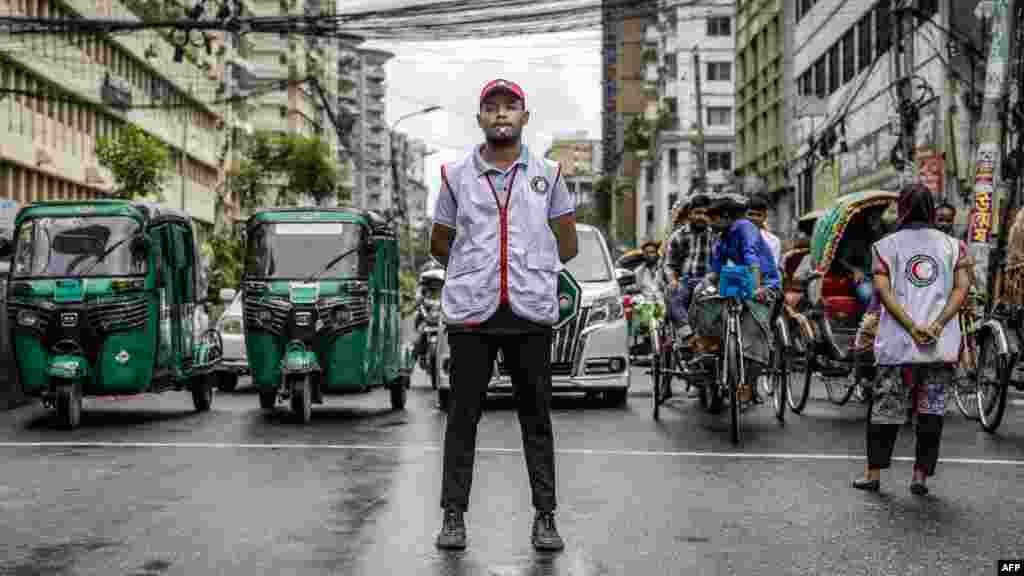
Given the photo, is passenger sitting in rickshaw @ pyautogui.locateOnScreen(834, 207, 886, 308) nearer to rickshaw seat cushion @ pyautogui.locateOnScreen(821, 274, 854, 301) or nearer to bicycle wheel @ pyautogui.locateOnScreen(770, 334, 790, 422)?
rickshaw seat cushion @ pyautogui.locateOnScreen(821, 274, 854, 301)

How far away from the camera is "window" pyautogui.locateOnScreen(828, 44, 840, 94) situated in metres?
49.2

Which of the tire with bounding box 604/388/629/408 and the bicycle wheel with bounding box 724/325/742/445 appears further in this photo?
the tire with bounding box 604/388/629/408

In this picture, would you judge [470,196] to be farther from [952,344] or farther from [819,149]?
[819,149]

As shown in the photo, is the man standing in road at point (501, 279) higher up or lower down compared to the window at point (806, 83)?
lower down

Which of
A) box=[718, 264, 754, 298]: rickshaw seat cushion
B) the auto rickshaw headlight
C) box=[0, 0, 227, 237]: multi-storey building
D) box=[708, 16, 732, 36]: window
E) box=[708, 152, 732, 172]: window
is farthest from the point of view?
box=[708, 152, 732, 172]: window

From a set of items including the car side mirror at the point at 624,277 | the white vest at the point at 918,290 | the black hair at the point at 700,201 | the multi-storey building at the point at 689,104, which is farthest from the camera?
the multi-storey building at the point at 689,104

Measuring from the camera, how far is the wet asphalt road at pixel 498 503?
691 centimetres

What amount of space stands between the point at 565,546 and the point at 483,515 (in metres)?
1.05

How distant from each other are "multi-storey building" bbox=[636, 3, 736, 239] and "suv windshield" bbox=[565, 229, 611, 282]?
3258 inches

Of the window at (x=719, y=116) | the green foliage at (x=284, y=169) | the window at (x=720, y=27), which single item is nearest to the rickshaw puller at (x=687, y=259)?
the green foliage at (x=284, y=169)

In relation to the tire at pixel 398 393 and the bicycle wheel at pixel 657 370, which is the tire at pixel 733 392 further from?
the tire at pixel 398 393

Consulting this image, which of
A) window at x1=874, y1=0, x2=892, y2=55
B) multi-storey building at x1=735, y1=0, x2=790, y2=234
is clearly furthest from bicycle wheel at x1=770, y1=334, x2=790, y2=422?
multi-storey building at x1=735, y1=0, x2=790, y2=234

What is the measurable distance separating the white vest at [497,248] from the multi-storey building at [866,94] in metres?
24.5

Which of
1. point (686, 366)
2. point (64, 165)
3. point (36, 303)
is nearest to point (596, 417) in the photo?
point (686, 366)
